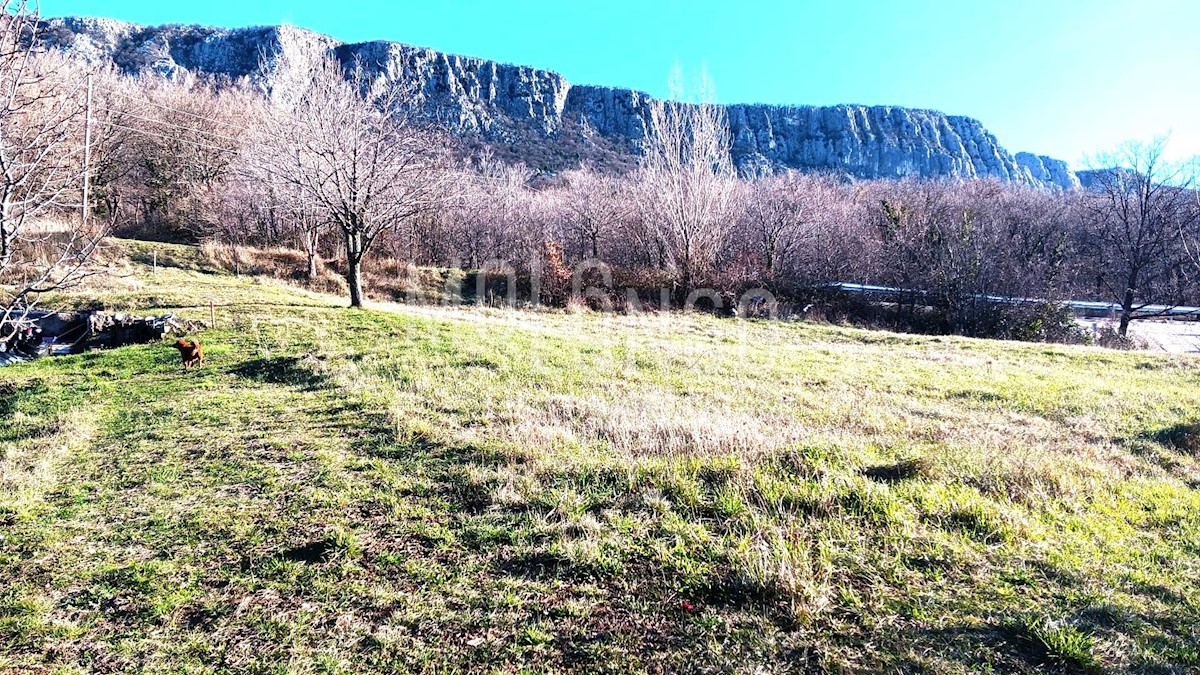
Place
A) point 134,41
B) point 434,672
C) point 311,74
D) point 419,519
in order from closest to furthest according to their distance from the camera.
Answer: point 434,672
point 419,519
point 311,74
point 134,41

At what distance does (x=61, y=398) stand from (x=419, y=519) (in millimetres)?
8497

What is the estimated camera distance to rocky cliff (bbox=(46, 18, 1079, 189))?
290 feet

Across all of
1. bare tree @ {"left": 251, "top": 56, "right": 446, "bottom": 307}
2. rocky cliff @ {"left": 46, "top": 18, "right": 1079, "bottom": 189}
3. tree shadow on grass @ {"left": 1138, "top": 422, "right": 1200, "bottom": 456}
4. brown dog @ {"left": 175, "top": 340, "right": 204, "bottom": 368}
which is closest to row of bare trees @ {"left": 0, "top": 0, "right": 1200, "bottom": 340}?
bare tree @ {"left": 251, "top": 56, "right": 446, "bottom": 307}

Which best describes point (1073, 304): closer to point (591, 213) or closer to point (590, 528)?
point (591, 213)

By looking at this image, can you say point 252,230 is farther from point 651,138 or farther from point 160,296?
point 651,138

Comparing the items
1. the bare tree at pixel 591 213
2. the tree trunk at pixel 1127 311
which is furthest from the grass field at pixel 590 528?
the bare tree at pixel 591 213

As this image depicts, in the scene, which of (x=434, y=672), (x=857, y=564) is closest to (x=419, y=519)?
(x=434, y=672)

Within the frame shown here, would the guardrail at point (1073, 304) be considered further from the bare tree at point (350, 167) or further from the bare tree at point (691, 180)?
the bare tree at point (350, 167)

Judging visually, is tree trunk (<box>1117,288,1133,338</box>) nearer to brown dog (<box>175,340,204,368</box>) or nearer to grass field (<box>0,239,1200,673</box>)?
grass field (<box>0,239,1200,673</box>)

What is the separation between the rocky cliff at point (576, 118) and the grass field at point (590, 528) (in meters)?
71.5

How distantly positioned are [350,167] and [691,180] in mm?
14800

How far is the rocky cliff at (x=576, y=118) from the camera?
88.4 m

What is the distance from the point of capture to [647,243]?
31.0 metres

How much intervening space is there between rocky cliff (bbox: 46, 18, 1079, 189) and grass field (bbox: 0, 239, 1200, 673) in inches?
2816
